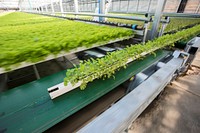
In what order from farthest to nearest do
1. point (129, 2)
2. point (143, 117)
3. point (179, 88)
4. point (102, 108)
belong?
1. point (129, 2)
2. point (179, 88)
3. point (143, 117)
4. point (102, 108)

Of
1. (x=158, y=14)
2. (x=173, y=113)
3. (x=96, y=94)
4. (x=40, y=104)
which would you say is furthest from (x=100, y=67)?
(x=158, y=14)

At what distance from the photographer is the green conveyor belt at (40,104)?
0.73 metres

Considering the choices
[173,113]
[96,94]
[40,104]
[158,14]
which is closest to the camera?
[40,104]

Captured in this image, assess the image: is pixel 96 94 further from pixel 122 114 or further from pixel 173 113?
pixel 173 113

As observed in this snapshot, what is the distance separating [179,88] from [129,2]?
35.8 feet

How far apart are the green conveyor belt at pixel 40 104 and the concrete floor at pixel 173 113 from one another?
578mm

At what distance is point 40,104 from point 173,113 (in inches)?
58.4

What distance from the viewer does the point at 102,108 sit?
114 cm

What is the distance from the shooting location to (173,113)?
1254 mm

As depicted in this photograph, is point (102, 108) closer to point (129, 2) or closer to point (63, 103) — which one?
point (63, 103)

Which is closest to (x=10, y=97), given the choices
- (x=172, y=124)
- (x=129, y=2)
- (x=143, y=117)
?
(x=143, y=117)

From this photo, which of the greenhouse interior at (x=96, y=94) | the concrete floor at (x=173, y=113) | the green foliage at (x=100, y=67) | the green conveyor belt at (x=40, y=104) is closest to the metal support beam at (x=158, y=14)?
the greenhouse interior at (x=96, y=94)

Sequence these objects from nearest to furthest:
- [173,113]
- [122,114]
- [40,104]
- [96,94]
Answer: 1. [122,114]
2. [40,104]
3. [96,94]
4. [173,113]

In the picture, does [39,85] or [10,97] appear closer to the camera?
[10,97]
